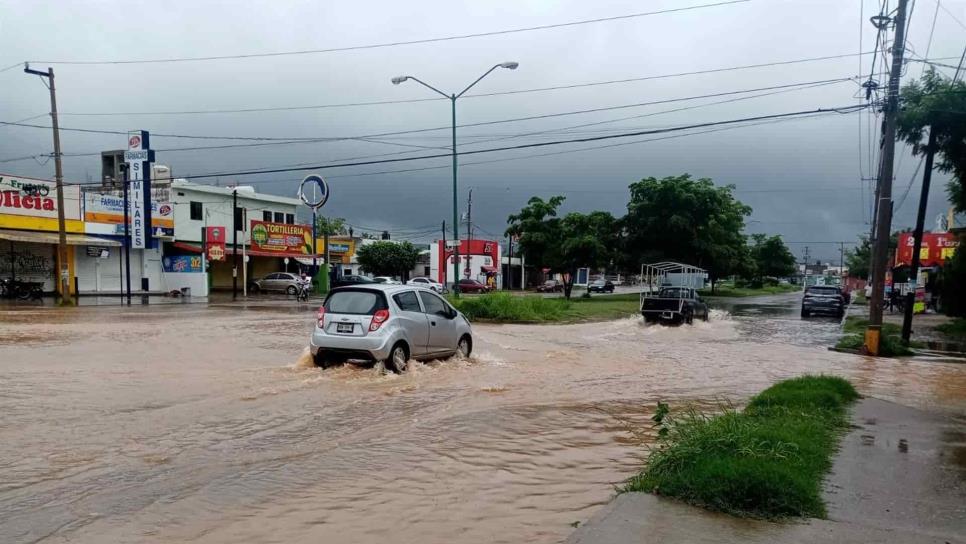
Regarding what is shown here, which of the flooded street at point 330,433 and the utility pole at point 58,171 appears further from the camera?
the utility pole at point 58,171

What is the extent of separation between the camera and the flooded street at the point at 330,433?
5.20 metres

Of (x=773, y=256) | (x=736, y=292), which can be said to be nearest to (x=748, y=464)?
(x=736, y=292)

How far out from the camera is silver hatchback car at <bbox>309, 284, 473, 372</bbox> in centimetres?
1145

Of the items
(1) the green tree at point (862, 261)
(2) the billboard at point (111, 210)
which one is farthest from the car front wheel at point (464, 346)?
(1) the green tree at point (862, 261)

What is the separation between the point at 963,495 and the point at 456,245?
2283 cm

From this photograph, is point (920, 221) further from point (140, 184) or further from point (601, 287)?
point (601, 287)

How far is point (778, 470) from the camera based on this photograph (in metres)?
5.34

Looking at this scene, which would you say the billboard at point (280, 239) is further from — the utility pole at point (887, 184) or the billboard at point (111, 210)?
the utility pole at point (887, 184)

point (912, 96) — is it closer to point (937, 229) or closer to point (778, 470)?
point (778, 470)

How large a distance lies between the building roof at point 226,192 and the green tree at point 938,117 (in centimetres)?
4299

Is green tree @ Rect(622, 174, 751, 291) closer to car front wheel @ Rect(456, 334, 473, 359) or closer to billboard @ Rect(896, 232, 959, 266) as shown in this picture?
billboard @ Rect(896, 232, 959, 266)

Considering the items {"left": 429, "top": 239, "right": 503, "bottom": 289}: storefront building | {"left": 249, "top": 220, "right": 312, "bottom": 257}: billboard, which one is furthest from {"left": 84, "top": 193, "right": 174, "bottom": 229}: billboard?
{"left": 429, "top": 239, "right": 503, "bottom": 289}: storefront building

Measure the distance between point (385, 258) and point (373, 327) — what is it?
55.2 metres

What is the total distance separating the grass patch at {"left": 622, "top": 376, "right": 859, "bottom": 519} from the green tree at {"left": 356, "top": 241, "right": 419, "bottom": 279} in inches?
2341
